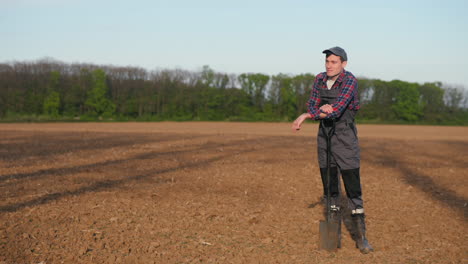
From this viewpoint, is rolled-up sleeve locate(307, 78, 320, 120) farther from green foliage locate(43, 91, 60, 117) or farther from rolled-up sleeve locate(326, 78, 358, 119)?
green foliage locate(43, 91, 60, 117)

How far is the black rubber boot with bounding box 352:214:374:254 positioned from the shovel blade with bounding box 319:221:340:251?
0.23 meters

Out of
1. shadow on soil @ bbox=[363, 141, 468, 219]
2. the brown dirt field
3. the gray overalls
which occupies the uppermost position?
the gray overalls

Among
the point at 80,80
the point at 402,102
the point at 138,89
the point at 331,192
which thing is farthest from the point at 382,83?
the point at 331,192

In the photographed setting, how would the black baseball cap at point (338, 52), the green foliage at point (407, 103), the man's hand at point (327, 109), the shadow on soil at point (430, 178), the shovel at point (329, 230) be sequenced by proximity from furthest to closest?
the green foliage at point (407, 103), the shadow on soil at point (430, 178), the shovel at point (329, 230), the black baseball cap at point (338, 52), the man's hand at point (327, 109)

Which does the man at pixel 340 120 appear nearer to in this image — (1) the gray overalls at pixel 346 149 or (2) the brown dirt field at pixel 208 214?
(1) the gray overalls at pixel 346 149

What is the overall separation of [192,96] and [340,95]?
6112 centimetres

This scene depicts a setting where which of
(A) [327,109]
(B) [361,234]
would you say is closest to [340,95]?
(A) [327,109]

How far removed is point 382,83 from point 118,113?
40.7m

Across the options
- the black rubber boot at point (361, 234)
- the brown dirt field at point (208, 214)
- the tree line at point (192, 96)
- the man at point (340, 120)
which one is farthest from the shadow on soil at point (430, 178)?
the tree line at point (192, 96)

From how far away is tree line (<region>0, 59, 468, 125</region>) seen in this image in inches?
2363

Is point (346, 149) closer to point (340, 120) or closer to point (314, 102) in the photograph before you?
point (340, 120)

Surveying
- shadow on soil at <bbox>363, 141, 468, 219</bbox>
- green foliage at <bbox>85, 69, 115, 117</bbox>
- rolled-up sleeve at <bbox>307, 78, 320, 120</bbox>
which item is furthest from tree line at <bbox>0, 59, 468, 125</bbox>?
rolled-up sleeve at <bbox>307, 78, 320, 120</bbox>

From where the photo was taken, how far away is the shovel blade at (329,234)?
15.6ft

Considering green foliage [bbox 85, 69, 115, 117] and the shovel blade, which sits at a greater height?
green foliage [bbox 85, 69, 115, 117]
